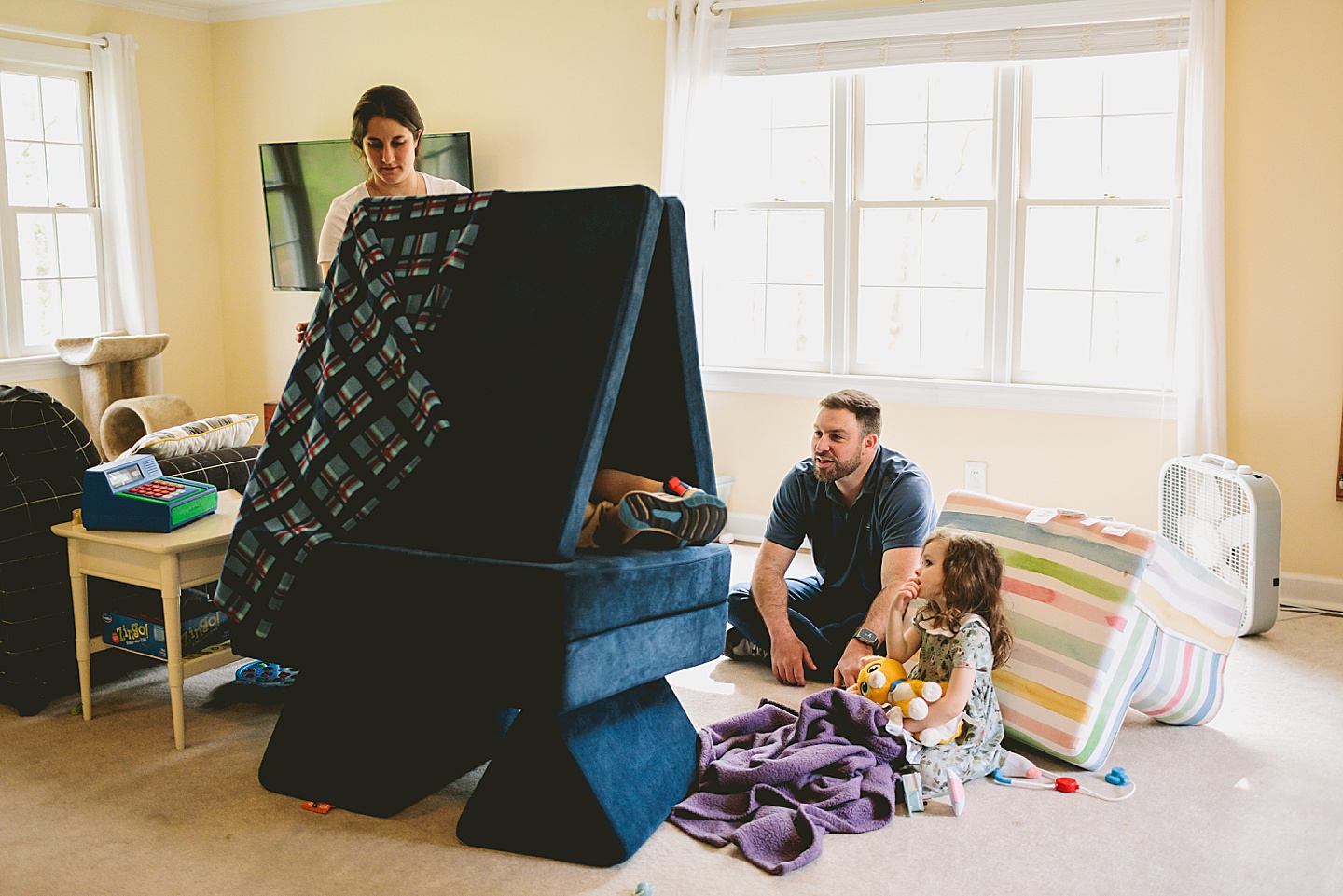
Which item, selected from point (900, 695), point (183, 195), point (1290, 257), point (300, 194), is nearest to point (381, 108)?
point (900, 695)

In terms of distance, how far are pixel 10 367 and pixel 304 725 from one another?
399 centimetres

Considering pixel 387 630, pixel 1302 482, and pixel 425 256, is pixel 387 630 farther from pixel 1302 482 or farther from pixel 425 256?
pixel 1302 482

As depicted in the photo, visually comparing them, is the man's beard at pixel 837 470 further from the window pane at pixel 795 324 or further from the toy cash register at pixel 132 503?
the window pane at pixel 795 324

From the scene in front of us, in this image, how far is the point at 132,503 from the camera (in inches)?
110

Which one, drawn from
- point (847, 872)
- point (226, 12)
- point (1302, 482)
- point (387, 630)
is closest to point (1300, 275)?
point (1302, 482)

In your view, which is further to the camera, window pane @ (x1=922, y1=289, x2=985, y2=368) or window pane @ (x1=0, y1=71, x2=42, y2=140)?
window pane @ (x1=0, y1=71, x2=42, y2=140)

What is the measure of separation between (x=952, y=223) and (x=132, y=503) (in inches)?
133

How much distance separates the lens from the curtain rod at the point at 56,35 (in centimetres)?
539

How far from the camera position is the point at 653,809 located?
2361 mm

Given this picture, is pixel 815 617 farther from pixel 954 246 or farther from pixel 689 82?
pixel 689 82

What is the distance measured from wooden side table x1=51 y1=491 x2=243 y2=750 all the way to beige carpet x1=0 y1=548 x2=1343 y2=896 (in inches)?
7.0

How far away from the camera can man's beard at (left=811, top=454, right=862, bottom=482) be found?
3.15 meters

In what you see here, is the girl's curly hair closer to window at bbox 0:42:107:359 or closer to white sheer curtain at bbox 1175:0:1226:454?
white sheer curtain at bbox 1175:0:1226:454

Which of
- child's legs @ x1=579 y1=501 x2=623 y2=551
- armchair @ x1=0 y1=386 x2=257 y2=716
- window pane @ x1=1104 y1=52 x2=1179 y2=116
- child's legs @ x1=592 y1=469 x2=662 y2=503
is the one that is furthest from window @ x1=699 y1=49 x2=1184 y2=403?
armchair @ x1=0 y1=386 x2=257 y2=716
